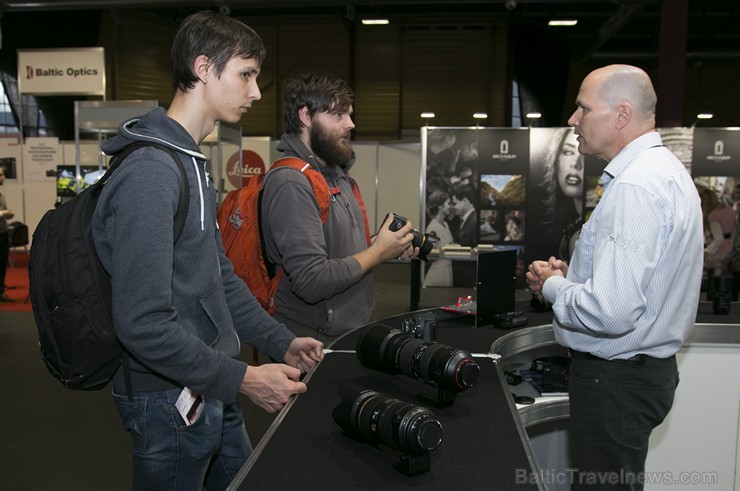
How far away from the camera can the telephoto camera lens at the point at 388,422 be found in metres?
1.12

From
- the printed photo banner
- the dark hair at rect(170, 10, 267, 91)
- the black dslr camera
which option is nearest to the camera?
the dark hair at rect(170, 10, 267, 91)

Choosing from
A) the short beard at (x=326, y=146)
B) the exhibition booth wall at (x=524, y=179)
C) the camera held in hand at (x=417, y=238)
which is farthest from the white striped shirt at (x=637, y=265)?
the exhibition booth wall at (x=524, y=179)

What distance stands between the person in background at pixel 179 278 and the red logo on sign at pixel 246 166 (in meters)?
8.87

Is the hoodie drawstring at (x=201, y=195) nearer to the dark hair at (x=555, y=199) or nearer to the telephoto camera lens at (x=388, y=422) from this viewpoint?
the telephoto camera lens at (x=388, y=422)

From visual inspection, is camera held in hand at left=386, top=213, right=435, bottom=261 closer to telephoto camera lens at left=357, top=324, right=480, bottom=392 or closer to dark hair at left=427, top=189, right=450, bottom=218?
telephoto camera lens at left=357, top=324, right=480, bottom=392

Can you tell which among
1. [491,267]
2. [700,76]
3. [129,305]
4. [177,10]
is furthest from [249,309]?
[700,76]

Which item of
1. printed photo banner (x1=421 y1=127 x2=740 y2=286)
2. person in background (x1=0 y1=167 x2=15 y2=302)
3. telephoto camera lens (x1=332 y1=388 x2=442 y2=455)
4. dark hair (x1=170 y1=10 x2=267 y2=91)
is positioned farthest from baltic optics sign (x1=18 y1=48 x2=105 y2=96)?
telephoto camera lens (x1=332 y1=388 x2=442 y2=455)

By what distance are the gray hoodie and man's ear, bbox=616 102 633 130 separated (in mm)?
1195

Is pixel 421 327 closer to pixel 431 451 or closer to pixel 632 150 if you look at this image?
pixel 431 451

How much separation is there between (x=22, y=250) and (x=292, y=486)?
13299 millimetres

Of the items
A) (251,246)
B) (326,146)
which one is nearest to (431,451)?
(251,246)

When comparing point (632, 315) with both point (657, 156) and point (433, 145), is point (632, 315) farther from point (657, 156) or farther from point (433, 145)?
point (433, 145)

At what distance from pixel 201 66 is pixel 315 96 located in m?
0.82

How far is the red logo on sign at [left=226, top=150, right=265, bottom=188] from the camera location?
10219mm
